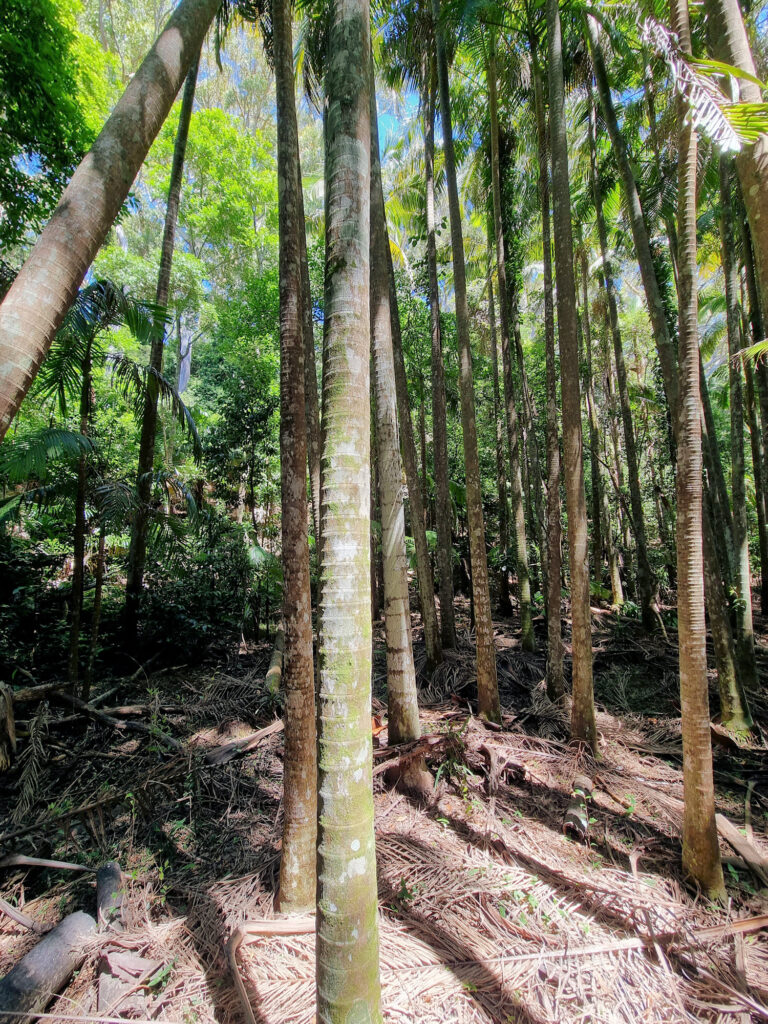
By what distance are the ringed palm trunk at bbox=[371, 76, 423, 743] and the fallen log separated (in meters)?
2.61

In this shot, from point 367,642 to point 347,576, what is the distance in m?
0.28

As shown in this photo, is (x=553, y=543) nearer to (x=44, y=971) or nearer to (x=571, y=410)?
(x=571, y=410)

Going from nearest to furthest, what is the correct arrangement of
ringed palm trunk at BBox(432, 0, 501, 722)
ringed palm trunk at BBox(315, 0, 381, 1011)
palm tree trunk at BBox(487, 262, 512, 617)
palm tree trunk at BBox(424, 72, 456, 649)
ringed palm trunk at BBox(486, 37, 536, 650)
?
ringed palm trunk at BBox(315, 0, 381, 1011), ringed palm trunk at BBox(432, 0, 501, 722), palm tree trunk at BBox(424, 72, 456, 649), ringed palm trunk at BBox(486, 37, 536, 650), palm tree trunk at BBox(487, 262, 512, 617)

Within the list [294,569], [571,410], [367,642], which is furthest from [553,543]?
[367,642]

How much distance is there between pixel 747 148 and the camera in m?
2.94

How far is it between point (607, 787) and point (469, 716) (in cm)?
153

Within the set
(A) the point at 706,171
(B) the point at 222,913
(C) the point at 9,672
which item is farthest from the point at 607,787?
(A) the point at 706,171

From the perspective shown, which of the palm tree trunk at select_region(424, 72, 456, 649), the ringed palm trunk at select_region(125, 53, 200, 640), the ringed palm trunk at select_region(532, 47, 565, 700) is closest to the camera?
the ringed palm trunk at select_region(532, 47, 565, 700)

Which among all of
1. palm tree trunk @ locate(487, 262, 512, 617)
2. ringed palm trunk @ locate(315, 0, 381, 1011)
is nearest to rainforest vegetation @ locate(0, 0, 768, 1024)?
ringed palm trunk @ locate(315, 0, 381, 1011)

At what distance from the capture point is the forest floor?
252 cm

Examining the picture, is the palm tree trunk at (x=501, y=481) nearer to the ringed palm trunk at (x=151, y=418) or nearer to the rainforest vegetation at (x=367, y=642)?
the rainforest vegetation at (x=367, y=642)

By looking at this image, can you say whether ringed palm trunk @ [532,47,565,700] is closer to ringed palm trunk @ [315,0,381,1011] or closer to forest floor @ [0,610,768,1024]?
forest floor @ [0,610,768,1024]

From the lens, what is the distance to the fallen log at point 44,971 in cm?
233

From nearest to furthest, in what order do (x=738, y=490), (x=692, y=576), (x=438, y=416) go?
(x=692, y=576), (x=438, y=416), (x=738, y=490)
